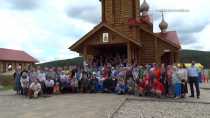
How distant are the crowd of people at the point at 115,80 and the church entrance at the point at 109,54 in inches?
251

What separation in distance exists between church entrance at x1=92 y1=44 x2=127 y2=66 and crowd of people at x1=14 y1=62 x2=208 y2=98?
251 inches

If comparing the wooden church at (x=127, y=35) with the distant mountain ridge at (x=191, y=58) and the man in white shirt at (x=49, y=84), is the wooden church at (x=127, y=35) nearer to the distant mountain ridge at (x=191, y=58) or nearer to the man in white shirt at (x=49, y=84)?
the man in white shirt at (x=49, y=84)

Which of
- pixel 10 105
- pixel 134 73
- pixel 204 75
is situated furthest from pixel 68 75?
pixel 204 75

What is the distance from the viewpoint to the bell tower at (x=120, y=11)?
21.8 metres

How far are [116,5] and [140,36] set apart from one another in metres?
2.62

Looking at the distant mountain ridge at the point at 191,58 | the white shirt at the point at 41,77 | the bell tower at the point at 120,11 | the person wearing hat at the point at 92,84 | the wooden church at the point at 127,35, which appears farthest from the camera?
the distant mountain ridge at the point at 191,58

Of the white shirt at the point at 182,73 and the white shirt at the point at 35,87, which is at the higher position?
the white shirt at the point at 182,73

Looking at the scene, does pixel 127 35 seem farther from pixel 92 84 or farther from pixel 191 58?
pixel 191 58

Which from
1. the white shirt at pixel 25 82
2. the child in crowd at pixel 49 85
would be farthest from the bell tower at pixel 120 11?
the white shirt at pixel 25 82

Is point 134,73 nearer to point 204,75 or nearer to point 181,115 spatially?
point 181,115

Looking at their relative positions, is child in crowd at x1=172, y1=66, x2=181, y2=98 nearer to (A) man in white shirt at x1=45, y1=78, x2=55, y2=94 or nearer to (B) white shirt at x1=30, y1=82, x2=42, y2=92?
(A) man in white shirt at x1=45, y1=78, x2=55, y2=94

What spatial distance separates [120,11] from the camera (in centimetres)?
2191

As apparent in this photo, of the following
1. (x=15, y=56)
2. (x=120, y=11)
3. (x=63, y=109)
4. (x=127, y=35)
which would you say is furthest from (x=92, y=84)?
(x=15, y=56)

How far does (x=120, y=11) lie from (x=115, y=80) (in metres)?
7.97
